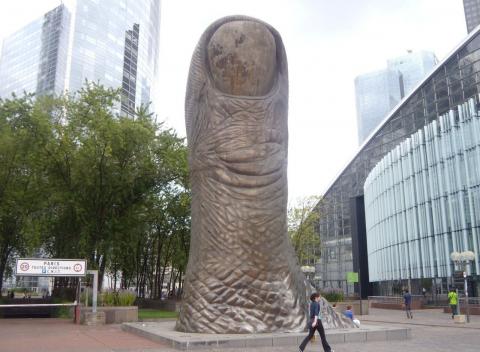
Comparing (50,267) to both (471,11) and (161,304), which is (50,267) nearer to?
(161,304)

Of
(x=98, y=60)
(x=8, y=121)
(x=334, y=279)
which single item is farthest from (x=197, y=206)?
(x=98, y=60)

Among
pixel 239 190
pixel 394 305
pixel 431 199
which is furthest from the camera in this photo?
pixel 431 199

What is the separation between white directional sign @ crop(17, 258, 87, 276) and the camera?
17.2 m

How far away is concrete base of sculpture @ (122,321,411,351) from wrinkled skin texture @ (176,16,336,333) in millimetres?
634

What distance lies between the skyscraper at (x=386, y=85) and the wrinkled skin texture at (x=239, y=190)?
363 feet

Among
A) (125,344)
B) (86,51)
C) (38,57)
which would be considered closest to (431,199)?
(125,344)

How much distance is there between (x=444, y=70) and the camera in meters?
40.4

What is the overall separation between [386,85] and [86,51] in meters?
77.9

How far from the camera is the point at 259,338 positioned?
36.1 ft

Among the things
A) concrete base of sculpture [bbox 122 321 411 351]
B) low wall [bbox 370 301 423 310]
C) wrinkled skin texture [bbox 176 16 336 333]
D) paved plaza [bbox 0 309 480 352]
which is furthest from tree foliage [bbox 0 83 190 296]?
low wall [bbox 370 301 423 310]

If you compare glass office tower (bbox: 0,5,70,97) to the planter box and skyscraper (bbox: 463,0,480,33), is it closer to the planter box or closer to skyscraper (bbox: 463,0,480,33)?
the planter box

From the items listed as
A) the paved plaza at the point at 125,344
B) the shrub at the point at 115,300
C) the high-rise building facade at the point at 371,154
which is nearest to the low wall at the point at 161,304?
the shrub at the point at 115,300

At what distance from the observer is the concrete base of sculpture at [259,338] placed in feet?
34.8

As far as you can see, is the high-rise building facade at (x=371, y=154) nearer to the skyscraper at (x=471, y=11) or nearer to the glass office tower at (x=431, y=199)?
the glass office tower at (x=431, y=199)
